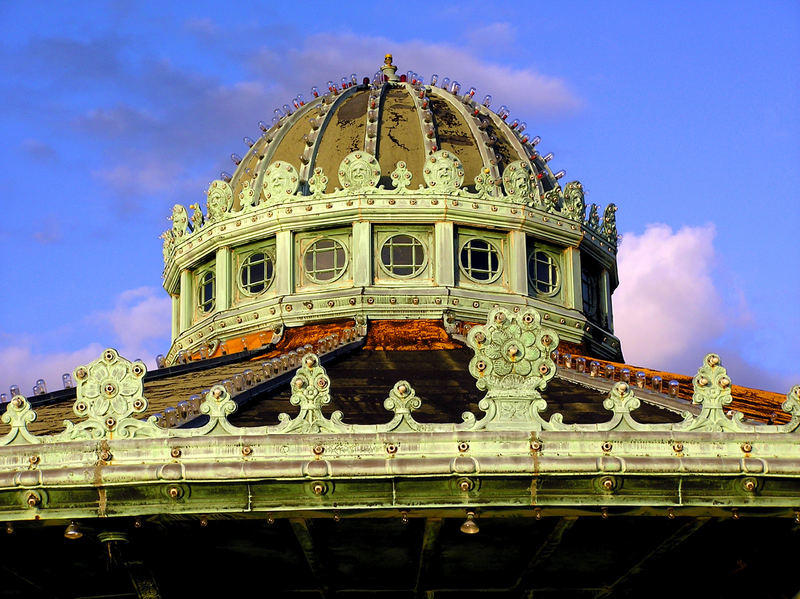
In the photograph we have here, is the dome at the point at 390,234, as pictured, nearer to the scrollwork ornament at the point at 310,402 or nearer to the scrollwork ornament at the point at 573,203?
the scrollwork ornament at the point at 573,203

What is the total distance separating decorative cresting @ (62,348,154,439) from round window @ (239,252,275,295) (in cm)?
1636

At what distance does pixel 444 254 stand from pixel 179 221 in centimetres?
895

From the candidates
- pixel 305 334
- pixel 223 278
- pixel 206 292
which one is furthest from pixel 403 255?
pixel 206 292

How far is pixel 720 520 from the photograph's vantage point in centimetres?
2667

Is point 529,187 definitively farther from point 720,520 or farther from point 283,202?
point 720,520

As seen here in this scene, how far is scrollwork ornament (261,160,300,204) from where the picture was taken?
4156 cm

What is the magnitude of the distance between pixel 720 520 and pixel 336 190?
56.2 ft

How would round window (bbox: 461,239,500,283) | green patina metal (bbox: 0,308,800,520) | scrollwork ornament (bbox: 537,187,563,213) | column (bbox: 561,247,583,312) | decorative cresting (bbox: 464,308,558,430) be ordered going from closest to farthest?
green patina metal (bbox: 0,308,800,520)
decorative cresting (bbox: 464,308,558,430)
round window (bbox: 461,239,500,283)
scrollwork ornament (bbox: 537,187,563,213)
column (bbox: 561,247,583,312)

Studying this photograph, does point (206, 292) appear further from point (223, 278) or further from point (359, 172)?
point (359, 172)

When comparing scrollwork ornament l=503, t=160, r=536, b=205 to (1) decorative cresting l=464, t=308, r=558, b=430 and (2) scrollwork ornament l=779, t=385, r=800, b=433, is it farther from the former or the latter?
(2) scrollwork ornament l=779, t=385, r=800, b=433

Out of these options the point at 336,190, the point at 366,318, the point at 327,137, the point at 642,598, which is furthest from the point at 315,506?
the point at 327,137

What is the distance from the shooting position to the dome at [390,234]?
4025cm

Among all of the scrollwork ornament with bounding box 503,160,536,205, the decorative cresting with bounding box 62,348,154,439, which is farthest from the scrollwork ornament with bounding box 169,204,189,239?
the decorative cresting with bounding box 62,348,154,439

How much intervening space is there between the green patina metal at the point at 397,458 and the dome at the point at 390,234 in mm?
14104
